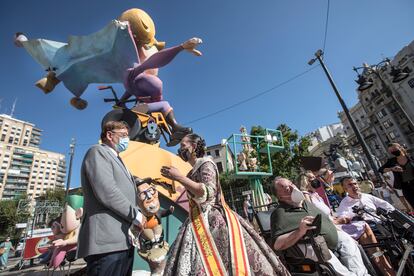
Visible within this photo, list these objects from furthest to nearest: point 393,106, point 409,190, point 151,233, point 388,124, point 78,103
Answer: point 388,124 < point 393,106 < point 78,103 < point 409,190 < point 151,233

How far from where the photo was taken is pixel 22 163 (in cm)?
7288

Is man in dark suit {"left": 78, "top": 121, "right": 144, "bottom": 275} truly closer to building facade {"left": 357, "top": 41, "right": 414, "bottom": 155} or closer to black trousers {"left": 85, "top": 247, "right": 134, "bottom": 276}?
black trousers {"left": 85, "top": 247, "right": 134, "bottom": 276}

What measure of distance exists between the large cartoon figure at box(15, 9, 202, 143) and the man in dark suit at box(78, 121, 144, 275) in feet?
11.1

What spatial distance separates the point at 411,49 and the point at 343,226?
4764 centimetres

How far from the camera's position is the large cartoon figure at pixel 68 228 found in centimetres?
285

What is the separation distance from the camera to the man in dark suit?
51.8 inches

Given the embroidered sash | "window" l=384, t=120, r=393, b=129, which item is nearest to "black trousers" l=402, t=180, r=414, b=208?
the embroidered sash

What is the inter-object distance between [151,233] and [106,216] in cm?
166

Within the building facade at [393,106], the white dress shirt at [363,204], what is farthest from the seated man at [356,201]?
the building facade at [393,106]

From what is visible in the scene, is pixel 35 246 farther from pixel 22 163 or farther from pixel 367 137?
pixel 22 163

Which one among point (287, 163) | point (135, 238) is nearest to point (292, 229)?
point (135, 238)

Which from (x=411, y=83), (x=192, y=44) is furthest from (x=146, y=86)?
(x=411, y=83)

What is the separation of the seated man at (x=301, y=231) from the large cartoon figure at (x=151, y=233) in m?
1.57

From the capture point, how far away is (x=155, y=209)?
3.04 m
